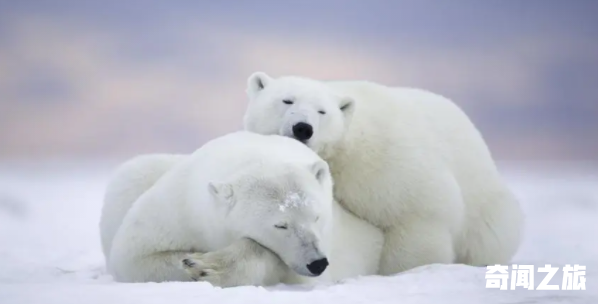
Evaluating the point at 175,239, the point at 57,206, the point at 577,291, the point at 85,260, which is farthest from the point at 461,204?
the point at 57,206

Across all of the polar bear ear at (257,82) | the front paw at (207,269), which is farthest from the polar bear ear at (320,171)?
the polar bear ear at (257,82)

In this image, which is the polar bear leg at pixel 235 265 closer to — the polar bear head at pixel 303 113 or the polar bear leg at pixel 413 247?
the polar bear head at pixel 303 113

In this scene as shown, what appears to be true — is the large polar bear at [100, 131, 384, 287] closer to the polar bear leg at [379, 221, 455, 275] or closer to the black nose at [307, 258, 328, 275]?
the black nose at [307, 258, 328, 275]

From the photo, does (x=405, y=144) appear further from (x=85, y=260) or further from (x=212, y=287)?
(x=85, y=260)

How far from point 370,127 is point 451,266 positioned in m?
1.38

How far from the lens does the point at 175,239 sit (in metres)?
5.29

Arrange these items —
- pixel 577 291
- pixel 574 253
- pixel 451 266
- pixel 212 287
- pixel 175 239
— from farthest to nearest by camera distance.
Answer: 1. pixel 574 253
2. pixel 451 266
3. pixel 175 239
4. pixel 577 291
5. pixel 212 287

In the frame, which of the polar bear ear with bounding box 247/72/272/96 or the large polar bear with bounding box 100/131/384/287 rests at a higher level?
the polar bear ear with bounding box 247/72/272/96

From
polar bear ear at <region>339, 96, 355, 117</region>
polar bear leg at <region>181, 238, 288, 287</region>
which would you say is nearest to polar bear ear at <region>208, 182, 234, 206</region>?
polar bear leg at <region>181, 238, 288, 287</region>

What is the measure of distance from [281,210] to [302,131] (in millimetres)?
1371

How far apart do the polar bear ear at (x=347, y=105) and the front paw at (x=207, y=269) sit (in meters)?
2.06

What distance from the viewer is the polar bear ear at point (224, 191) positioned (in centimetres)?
489

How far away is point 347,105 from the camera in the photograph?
21.2ft

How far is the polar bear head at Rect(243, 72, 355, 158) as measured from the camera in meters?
6.09
